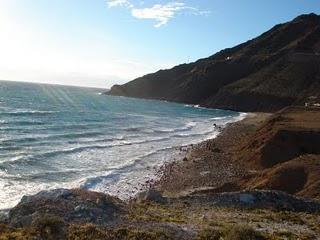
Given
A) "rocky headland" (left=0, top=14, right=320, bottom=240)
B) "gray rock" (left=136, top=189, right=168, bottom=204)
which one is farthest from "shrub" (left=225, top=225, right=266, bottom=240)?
"gray rock" (left=136, top=189, right=168, bottom=204)

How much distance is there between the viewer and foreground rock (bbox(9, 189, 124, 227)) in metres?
17.5

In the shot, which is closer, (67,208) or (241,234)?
(241,234)

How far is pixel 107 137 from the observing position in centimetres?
6562

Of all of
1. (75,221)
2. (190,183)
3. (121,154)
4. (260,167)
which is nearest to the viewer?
(75,221)

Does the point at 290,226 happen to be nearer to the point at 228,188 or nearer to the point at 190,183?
the point at 228,188

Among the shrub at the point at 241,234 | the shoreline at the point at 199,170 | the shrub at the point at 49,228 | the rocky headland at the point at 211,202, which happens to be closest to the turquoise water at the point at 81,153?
the shoreline at the point at 199,170

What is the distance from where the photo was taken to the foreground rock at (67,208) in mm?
17453

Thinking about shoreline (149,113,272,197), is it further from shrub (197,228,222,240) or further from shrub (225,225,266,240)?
shrub (225,225,266,240)

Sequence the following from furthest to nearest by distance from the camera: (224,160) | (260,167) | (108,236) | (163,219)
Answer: (224,160) < (260,167) < (163,219) < (108,236)

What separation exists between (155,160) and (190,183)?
37.6ft

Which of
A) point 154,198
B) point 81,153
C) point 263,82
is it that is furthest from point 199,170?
point 263,82

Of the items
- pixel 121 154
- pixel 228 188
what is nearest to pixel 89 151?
pixel 121 154

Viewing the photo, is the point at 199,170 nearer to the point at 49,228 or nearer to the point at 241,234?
the point at 241,234

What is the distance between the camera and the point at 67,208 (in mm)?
18281
